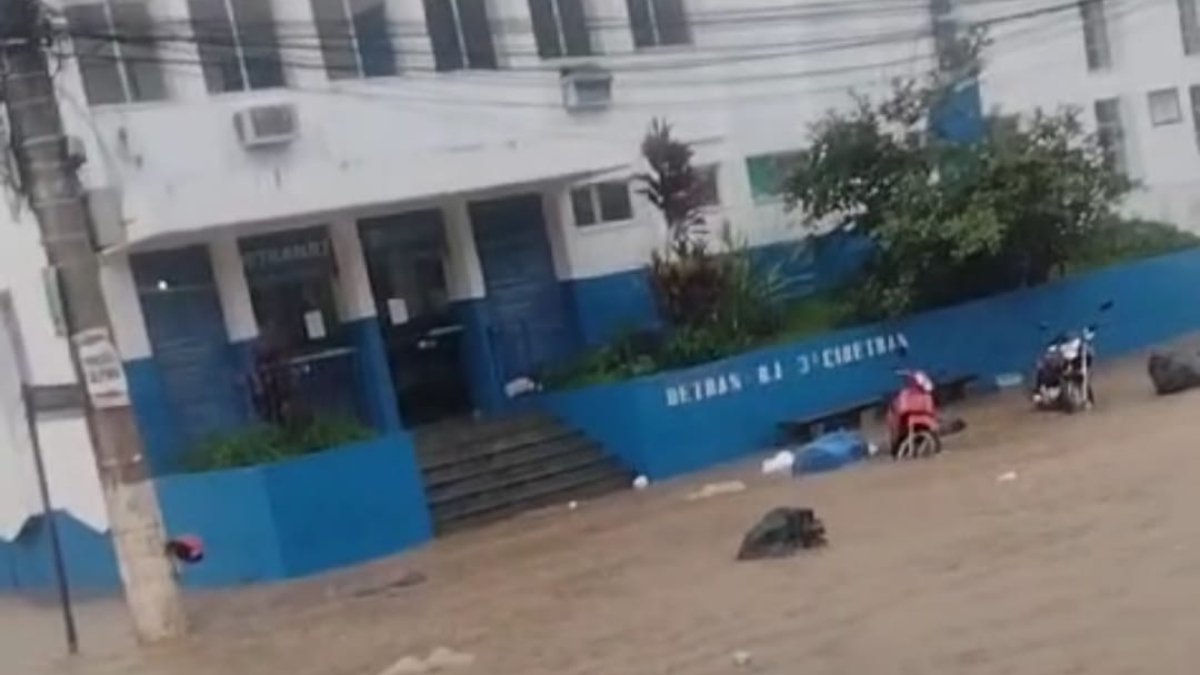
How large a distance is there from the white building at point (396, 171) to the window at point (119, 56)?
22 millimetres

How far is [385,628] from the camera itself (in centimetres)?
1394

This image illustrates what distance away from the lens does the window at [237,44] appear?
2092cm

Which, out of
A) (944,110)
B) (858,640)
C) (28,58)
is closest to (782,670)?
(858,640)

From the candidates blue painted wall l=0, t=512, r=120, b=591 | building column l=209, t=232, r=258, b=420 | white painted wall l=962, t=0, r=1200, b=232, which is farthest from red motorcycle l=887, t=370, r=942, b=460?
white painted wall l=962, t=0, r=1200, b=232

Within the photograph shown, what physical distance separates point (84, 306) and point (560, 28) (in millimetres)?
10385

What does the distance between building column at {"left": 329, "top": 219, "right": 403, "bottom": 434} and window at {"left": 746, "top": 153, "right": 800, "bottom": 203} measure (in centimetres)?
601

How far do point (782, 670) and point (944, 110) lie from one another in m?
16.1

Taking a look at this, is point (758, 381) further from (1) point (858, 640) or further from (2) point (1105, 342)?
(1) point (858, 640)

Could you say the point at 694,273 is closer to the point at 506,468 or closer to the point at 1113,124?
the point at 506,468

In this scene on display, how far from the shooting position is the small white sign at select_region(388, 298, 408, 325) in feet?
73.8

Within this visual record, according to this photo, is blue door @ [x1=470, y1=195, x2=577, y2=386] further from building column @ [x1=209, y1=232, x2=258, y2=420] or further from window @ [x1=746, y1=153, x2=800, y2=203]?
window @ [x1=746, y1=153, x2=800, y2=203]

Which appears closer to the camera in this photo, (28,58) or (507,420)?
(28,58)

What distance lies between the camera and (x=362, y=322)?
21.5 m

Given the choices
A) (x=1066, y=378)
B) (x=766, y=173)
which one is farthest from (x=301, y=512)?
(x=766, y=173)
